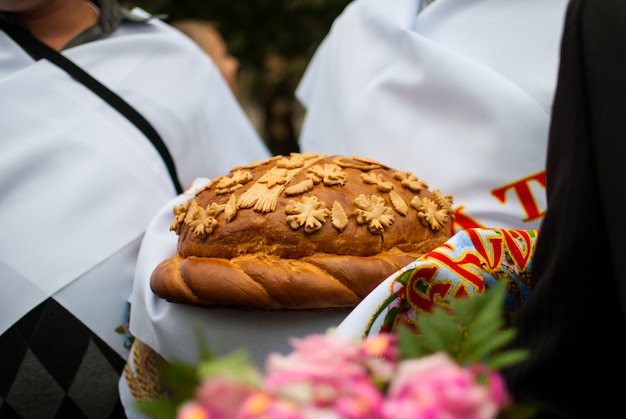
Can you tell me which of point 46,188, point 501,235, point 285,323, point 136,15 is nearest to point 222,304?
point 285,323

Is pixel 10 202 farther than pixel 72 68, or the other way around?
pixel 72 68

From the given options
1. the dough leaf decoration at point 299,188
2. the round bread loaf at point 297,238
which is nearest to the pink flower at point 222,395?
the round bread loaf at point 297,238

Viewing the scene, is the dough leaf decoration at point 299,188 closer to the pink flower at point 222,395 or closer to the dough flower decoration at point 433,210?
the dough flower decoration at point 433,210

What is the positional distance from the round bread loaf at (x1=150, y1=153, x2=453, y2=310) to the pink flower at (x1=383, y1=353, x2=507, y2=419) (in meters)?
0.51

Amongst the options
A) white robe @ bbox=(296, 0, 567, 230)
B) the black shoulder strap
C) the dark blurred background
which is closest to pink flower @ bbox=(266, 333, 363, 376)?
Result: white robe @ bbox=(296, 0, 567, 230)

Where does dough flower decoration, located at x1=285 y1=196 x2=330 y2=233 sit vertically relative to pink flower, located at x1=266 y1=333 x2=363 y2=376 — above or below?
below

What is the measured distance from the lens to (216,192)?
1198mm

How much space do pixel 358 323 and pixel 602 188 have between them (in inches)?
15.3

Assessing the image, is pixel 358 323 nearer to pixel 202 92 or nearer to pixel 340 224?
pixel 340 224

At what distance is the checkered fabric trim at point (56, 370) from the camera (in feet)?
4.64

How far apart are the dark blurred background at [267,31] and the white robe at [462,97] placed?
341cm

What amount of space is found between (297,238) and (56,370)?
657 mm

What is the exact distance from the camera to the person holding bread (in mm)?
1451

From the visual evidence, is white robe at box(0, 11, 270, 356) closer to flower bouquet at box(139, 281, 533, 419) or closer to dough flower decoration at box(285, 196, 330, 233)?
dough flower decoration at box(285, 196, 330, 233)
